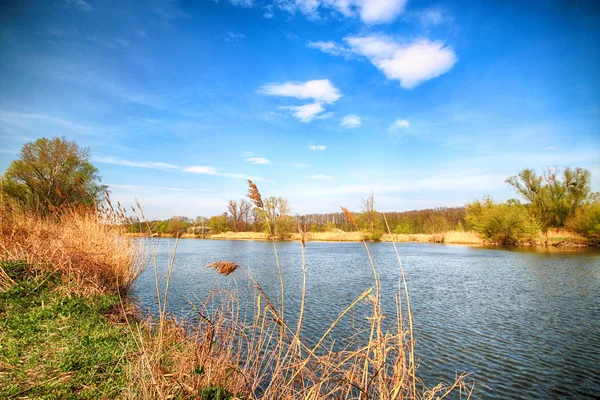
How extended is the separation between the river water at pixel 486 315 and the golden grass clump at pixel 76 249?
1.52 meters

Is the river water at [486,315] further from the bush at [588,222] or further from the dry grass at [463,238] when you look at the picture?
the dry grass at [463,238]

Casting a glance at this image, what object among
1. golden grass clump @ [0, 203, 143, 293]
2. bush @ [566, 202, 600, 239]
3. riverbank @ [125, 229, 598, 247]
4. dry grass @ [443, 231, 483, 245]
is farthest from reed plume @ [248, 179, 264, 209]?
dry grass @ [443, 231, 483, 245]

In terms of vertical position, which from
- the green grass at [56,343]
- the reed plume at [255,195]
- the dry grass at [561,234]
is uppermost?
the reed plume at [255,195]

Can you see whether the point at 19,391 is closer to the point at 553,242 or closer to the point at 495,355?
the point at 495,355

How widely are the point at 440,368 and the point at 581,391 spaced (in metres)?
2.39

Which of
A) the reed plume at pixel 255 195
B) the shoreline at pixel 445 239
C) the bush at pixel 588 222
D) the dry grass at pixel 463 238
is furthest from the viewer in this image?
the dry grass at pixel 463 238

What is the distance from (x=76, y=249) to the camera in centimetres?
841

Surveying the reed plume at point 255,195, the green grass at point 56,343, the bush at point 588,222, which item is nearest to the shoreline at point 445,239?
the bush at point 588,222

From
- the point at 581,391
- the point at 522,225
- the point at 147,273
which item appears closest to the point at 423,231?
the point at 522,225

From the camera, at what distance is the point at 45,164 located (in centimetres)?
2494

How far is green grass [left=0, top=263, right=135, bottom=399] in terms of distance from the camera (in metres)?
3.66

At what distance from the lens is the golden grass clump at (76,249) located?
796 centimetres

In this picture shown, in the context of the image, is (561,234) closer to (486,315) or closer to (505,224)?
(505,224)

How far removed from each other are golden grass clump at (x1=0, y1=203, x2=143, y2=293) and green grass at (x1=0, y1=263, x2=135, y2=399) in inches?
16.6
